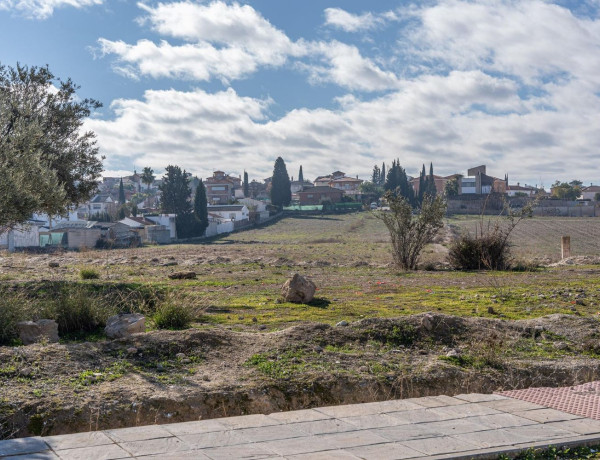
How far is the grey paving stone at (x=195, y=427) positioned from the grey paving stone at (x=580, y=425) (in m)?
3.02

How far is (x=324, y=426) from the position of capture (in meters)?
5.86

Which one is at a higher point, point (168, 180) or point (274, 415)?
point (168, 180)

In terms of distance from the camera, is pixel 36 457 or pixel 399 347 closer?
pixel 36 457

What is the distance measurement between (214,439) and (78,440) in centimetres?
111

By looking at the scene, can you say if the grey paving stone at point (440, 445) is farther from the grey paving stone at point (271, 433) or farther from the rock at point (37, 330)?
the rock at point (37, 330)

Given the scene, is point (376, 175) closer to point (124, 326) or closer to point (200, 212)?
point (200, 212)

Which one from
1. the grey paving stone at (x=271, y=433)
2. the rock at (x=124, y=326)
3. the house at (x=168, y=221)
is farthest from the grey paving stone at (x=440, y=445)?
the house at (x=168, y=221)

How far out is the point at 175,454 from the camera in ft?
16.6

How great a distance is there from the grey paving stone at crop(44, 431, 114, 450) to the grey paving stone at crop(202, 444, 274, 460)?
87 cm

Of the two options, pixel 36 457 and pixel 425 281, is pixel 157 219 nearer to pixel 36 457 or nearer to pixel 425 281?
pixel 425 281

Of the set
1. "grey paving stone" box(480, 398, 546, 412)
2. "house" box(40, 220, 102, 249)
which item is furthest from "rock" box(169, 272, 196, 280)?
"house" box(40, 220, 102, 249)

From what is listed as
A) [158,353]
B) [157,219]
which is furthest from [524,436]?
[157,219]

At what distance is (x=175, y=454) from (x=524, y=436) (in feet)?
9.71

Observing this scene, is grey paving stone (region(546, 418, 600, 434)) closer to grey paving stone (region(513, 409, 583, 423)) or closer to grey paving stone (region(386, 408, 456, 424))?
grey paving stone (region(513, 409, 583, 423))
